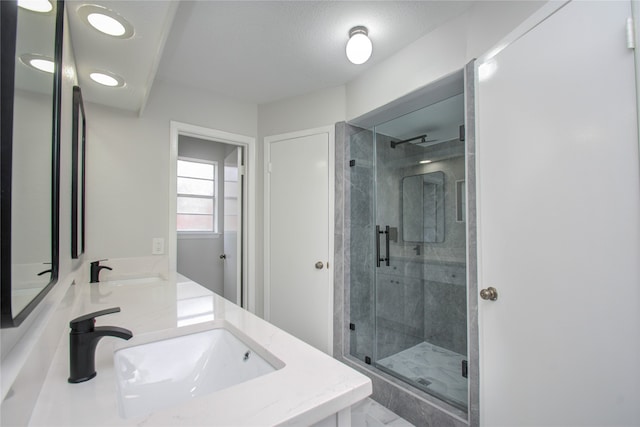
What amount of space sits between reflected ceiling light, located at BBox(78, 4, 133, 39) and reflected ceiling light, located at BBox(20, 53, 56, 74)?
0.49 metres

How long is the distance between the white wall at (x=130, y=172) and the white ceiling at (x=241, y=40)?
0.14m

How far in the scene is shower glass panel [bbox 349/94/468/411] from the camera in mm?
2371

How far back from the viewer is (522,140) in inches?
47.1

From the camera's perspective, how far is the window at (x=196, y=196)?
142 inches

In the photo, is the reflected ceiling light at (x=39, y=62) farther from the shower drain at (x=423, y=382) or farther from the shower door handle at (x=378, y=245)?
the shower drain at (x=423, y=382)

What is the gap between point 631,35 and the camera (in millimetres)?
888

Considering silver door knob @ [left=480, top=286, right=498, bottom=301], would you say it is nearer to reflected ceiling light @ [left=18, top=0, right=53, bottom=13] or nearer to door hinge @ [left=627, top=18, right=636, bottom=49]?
door hinge @ [left=627, top=18, right=636, bottom=49]

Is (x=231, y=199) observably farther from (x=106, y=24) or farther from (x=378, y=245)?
(x=106, y=24)

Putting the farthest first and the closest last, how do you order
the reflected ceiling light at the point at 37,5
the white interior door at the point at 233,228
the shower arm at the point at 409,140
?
1. the white interior door at the point at 233,228
2. the shower arm at the point at 409,140
3. the reflected ceiling light at the point at 37,5

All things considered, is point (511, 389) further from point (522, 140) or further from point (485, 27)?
point (485, 27)

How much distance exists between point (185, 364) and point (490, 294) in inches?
48.4

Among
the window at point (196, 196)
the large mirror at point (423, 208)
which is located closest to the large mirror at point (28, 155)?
the large mirror at point (423, 208)

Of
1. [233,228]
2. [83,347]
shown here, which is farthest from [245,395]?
[233,228]

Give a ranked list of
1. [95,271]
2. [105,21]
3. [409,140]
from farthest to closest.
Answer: [409,140]
[95,271]
[105,21]
